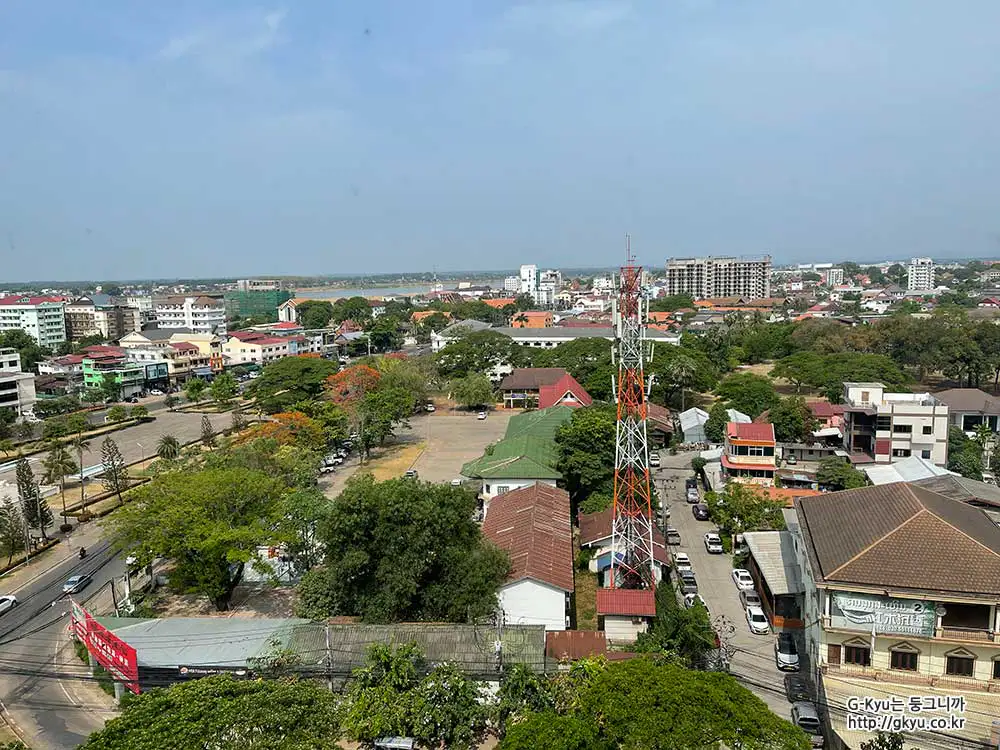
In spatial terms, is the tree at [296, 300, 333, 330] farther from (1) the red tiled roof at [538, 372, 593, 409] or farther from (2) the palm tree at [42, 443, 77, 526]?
(2) the palm tree at [42, 443, 77, 526]

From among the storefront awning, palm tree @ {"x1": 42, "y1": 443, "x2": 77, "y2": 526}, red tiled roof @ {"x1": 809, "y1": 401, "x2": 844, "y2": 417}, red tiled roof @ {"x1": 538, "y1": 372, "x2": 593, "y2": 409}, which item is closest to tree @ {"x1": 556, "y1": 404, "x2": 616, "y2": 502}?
the storefront awning

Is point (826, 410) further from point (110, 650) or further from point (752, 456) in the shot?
point (110, 650)

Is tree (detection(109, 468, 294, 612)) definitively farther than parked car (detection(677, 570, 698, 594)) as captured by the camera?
No

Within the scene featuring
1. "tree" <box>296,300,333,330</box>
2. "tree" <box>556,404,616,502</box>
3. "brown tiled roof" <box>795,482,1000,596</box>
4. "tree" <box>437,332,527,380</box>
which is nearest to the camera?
"brown tiled roof" <box>795,482,1000,596</box>

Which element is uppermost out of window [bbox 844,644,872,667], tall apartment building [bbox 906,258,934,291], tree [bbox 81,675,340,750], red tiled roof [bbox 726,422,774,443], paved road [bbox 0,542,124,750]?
tall apartment building [bbox 906,258,934,291]

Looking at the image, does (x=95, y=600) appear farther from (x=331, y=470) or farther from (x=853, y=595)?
(x=853, y=595)

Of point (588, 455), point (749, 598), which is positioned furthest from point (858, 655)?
point (588, 455)

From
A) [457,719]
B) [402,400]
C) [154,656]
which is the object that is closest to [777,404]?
[402,400]
